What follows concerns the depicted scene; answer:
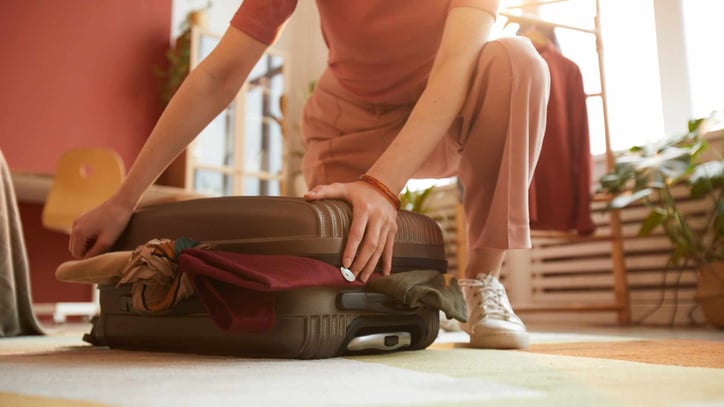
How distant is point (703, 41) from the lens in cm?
295

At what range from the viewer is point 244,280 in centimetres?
73

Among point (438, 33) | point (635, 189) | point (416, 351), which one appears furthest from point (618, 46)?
point (416, 351)

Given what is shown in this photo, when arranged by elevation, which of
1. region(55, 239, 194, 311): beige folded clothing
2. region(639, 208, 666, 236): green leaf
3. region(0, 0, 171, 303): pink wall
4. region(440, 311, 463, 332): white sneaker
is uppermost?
region(0, 0, 171, 303): pink wall

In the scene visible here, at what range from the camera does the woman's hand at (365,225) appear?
0.83m

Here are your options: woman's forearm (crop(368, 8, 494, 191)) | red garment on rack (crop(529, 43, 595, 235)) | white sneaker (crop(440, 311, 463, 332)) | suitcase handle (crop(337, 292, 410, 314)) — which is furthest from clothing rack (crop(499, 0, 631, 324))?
suitcase handle (crop(337, 292, 410, 314))

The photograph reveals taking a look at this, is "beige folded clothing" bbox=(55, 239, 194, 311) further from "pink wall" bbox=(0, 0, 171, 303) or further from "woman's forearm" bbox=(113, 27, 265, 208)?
"pink wall" bbox=(0, 0, 171, 303)

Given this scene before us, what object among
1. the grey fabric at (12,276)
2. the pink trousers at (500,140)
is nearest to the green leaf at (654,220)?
the pink trousers at (500,140)

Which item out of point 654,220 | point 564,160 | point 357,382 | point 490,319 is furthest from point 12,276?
point 654,220

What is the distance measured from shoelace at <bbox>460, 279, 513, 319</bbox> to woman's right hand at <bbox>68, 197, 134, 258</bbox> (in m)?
0.61

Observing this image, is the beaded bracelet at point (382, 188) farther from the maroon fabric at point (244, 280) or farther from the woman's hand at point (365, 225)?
the maroon fabric at point (244, 280)

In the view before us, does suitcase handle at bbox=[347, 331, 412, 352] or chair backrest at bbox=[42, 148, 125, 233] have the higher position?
chair backrest at bbox=[42, 148, 125, 233]

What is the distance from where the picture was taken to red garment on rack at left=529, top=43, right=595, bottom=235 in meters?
2.45

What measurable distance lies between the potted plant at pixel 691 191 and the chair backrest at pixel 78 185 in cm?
219

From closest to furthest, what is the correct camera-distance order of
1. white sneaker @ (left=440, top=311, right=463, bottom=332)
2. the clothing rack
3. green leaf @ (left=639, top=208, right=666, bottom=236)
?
white sneaker @ (left=440, top=311, right=463, bottom=332) < green leaf @ (left=639, top=208, right=666, bottom=236) < the clothing rack
